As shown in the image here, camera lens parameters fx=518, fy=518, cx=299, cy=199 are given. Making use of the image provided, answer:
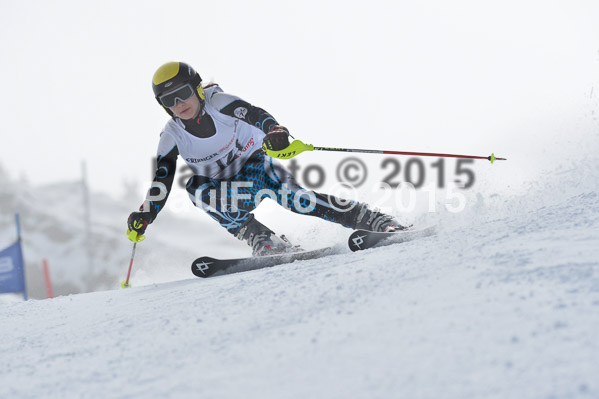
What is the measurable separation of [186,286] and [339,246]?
130 cm

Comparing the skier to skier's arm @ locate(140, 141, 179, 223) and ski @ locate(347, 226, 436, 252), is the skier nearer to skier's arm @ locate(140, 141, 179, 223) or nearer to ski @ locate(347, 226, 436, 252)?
skier's arm @ locate(140, 141, 179, 223)

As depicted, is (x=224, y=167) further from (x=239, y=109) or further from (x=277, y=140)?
(x=277, y=140)

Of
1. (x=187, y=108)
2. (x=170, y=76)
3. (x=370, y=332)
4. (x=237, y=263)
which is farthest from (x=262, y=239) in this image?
(x=370, y=332)

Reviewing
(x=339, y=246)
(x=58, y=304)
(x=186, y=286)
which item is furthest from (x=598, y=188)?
(x=58, y=304)

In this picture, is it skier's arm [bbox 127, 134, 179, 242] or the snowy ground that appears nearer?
the snowy ground

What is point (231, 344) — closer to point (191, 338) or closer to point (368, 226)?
point (191, 338)

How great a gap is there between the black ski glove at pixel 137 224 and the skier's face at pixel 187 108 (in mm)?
747

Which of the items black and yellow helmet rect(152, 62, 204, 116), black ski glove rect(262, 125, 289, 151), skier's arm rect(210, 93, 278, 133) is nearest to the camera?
black ski glove rect(262, 125, 289, 151)

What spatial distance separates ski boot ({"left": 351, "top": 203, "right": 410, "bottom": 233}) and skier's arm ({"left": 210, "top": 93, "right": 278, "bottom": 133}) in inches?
36.9

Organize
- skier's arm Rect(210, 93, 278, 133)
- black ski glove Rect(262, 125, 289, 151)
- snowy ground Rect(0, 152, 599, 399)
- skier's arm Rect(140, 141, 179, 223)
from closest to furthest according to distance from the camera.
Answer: snowy ground Rect(0, 152, 599, 399) < black ski glove Rect(262, 125, 289, 151) < skier's arm Rect(210, 93, 278, 133) < skier's arm Rect(140, 141, 179, 223)

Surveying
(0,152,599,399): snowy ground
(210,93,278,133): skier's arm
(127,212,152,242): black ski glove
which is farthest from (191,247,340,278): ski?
(210,93,278,133): skier's arm

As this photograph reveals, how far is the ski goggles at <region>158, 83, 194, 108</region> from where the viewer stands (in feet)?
11.3

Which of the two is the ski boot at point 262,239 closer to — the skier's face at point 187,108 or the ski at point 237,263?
the ski at point 237,263

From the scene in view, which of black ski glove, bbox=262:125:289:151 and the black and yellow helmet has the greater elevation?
the black and yellow helmet
